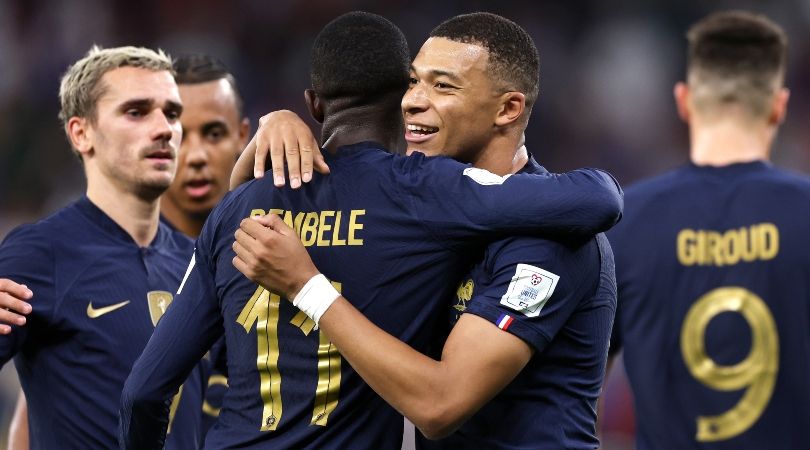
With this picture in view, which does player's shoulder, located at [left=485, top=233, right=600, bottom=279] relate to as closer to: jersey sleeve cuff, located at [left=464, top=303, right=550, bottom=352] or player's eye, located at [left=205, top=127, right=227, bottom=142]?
jersey sleeve cuff, located at [left=464, top=303, right=550, bottom=352]

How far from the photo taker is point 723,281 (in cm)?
470

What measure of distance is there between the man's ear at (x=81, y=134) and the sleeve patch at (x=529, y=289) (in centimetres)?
239

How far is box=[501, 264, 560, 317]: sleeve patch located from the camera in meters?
3.16

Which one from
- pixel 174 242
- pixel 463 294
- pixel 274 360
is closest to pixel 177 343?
pixel 274 360

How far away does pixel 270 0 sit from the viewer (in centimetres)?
1303

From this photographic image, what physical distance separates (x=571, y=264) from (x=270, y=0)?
10299 millimetres

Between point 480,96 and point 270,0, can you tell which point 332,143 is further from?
point 270,0

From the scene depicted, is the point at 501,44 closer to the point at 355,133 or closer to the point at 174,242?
the point at 355,133

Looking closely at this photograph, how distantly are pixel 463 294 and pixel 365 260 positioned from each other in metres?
0.30

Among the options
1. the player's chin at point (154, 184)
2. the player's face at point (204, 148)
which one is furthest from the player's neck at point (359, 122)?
the player's face at point (204, 148)

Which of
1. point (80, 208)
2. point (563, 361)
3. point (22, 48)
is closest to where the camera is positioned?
point (563, 361)

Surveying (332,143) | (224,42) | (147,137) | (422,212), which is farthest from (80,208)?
(224,42)

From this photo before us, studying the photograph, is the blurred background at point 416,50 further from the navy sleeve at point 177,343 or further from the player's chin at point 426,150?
the player's chin at point 426,150

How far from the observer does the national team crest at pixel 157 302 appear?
15.0 feet
